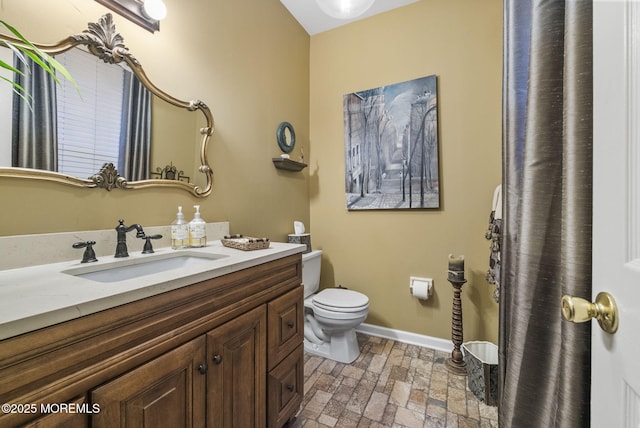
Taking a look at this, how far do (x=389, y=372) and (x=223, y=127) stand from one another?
→ 1965mm

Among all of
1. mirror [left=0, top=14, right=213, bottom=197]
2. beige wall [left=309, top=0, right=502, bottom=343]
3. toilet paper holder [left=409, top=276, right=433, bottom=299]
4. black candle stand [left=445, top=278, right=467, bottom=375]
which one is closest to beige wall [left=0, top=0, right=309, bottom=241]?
mirror [left=0, top=14, right=213, bottom=197]

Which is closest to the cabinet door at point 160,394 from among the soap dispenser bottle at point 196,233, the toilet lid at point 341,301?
the soap dispenser bottle at point 196,233

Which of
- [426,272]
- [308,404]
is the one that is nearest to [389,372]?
[308,404]

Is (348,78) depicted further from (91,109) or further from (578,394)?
(578,394)

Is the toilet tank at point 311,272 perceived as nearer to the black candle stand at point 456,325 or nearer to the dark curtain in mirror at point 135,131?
the black candle stand at point 456,325

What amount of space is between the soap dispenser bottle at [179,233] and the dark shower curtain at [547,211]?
134 centimetres

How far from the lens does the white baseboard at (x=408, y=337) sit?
2.06m

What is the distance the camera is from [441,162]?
2043mm

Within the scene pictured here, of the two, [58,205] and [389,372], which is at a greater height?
[58,205]

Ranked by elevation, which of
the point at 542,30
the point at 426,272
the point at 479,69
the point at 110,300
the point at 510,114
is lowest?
the point at 426,272

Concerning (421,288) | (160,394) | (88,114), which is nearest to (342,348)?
(421,288)

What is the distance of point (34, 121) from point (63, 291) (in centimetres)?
70

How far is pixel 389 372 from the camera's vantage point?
179 cm

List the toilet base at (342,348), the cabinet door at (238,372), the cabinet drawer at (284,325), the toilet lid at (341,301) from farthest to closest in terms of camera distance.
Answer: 1. the toilet base at (342,348)
2. the toilet lid at (341,301)
3. the cabinet drawer at (284,325)
4. the cabinet door at (238,372)
